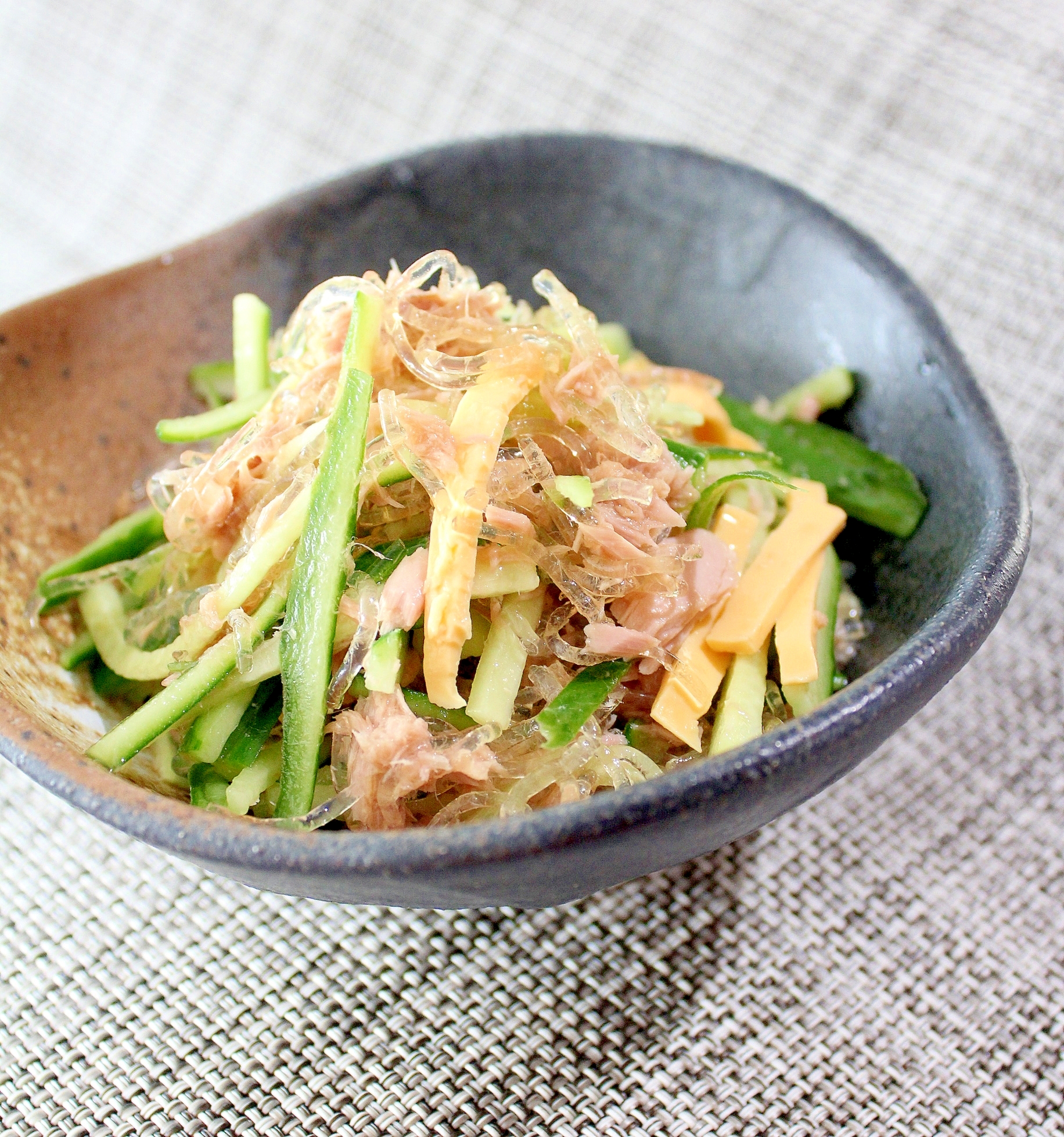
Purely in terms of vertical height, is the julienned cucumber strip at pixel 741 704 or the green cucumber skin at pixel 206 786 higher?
the julienned cucumber strip at pixel 741 704

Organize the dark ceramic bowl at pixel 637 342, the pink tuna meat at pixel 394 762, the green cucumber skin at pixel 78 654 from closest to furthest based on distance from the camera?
the dark ceramic bowl at pixel 637 342
the pink tuna meat at pixel 394 762
the green cucumber skin at pixel 78 654

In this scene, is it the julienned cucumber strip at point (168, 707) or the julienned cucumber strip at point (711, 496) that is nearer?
the julienned cucumber strip at point (168, 707)

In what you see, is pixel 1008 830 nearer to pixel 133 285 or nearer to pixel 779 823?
pixel 779 823

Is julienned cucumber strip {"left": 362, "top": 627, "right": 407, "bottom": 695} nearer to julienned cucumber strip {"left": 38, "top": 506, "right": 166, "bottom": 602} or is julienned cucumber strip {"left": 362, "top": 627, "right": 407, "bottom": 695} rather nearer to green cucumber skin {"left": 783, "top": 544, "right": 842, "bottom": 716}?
green cucumber skin {"left": 783, "top": 544, "right": 842, "bottom": 716}

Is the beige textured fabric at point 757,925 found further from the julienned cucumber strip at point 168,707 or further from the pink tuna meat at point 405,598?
the pink tuna meat at point 405,598

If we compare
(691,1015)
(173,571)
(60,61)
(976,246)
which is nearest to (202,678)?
(173,571)

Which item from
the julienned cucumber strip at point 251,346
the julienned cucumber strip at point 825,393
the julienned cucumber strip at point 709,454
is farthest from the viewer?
the julienned cucumber strip at point 825,393

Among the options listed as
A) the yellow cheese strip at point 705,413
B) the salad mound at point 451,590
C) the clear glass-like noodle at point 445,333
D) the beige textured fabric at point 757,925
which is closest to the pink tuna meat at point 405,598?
the salad mound at point 451,590
